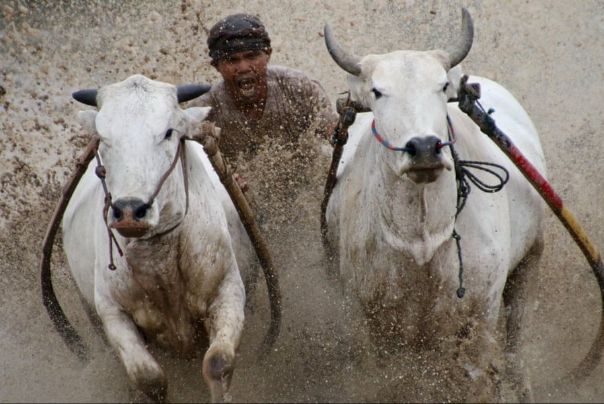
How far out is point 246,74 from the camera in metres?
6.17

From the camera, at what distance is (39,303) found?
6.86m

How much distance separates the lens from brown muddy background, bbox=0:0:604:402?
5871mm

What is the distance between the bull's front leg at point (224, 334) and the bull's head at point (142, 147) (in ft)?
1.69

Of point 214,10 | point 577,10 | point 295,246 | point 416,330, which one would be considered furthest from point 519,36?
point 416,330

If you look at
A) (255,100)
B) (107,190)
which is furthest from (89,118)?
(255,100)

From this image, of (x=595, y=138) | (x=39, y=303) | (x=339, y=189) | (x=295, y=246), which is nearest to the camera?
(x=339, y=189)

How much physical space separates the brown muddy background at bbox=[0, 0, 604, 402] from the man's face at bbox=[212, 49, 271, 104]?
0.56 metres

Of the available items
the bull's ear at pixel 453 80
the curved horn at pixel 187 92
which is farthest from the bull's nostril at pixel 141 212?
the bull's ear at pixel 453 80

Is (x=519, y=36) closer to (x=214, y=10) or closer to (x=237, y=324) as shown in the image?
(x=214, y=10)

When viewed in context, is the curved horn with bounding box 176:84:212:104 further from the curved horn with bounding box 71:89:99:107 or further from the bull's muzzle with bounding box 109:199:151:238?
the bull's muzzle with bounding box 109:199:151:238

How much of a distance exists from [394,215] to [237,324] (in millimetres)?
941

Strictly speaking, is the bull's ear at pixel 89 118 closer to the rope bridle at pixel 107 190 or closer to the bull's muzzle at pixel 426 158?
the rope bridle at pixel 107 190

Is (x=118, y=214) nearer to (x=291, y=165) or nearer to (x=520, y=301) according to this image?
(x=291, y=165)

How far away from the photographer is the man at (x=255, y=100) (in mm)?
6152
